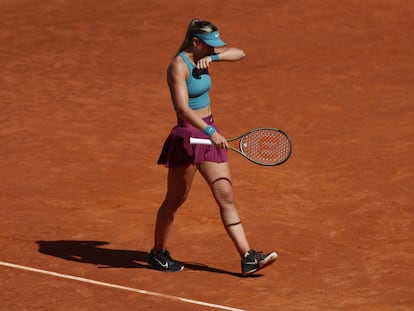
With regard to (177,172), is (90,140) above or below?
below

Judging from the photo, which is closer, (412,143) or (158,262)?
(158,262)

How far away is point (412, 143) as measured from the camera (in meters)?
13.5

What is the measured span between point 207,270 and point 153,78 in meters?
9.42

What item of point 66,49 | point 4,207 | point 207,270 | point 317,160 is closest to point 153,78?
point 66,49

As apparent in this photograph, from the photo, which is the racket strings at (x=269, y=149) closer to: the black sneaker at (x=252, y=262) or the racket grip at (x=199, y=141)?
the racket grip at (x=199, y=141)

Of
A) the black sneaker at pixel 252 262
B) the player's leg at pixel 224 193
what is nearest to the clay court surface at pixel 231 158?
the black sneaker at pixel 252 262

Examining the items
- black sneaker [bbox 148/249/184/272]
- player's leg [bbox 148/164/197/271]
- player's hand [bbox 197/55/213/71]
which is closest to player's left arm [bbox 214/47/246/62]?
player's hand [bbox 197/55/213/71]

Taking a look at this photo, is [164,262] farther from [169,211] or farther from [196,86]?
[196,86]

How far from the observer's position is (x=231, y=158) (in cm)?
1320

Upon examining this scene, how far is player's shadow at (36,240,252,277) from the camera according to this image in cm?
916

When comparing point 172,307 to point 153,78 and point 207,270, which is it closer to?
point 207,270

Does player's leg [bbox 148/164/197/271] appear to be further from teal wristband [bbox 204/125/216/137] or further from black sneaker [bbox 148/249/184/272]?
teal wristband [bbox 204/125/216/137]

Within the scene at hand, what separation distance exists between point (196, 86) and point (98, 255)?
201cm

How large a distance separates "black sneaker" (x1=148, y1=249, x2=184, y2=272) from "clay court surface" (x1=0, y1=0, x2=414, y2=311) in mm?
162
